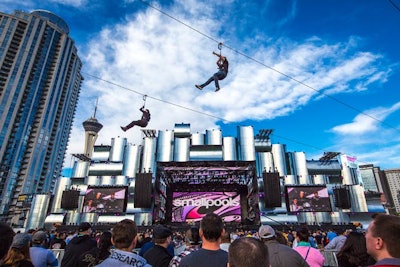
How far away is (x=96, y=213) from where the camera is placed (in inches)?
958

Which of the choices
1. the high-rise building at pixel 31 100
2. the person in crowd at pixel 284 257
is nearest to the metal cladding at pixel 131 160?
the person in crowd at pixel 284 257

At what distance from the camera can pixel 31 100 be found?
7338cm

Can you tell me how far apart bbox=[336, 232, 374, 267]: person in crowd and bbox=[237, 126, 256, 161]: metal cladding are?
2239cm

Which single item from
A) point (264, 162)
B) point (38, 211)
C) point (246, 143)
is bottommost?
point (38, 211)

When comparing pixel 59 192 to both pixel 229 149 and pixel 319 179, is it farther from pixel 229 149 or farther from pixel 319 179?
pixel 319 179

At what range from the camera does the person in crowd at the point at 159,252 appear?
2.81m

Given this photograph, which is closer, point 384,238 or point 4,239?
point 384,238

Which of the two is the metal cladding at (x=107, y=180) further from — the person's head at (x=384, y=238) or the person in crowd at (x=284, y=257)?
the person's head at (x=384, y=238)

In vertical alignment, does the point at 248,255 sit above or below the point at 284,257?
above

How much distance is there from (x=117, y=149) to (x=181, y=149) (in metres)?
7.95

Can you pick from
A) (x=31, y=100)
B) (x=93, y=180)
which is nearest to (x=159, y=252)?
(x=93, y=180)

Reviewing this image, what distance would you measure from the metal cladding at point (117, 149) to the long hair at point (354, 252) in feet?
88.1

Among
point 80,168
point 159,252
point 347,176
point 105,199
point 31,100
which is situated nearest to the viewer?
point 159,252

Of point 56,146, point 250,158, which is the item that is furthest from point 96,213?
point 56,146
